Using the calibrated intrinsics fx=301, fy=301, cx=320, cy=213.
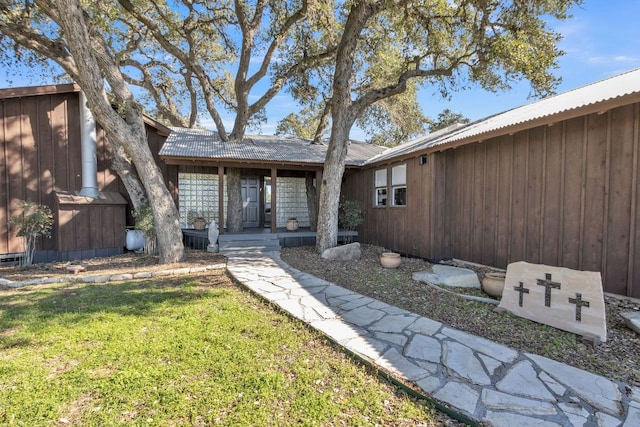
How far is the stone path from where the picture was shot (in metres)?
2.14

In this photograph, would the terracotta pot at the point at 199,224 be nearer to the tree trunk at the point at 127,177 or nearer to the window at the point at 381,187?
the tree trunk at the point at 127,177

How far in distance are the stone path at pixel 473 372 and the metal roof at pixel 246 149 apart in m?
5.99

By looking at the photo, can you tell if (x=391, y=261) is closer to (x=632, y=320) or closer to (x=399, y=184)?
(x=399, y=184)

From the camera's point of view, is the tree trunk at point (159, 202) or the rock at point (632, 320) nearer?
the rock at point (632, 320)

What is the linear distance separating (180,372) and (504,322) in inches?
145

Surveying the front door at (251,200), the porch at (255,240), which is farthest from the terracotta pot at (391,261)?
the front door at (251,200)

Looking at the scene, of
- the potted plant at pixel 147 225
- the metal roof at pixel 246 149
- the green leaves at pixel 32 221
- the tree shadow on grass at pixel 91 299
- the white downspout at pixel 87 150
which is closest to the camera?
the tree shadow on grass at pixel 91 299

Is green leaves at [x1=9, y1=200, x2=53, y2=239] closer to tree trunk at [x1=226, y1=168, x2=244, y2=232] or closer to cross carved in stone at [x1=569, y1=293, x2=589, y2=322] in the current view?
tree trunk at [x1=226, y1=168, x2=244, y2=232]

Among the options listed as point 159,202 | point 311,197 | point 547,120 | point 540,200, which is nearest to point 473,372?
point 540,200

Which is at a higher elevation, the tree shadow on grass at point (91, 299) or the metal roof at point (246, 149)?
the metal roof at point (246, 149)

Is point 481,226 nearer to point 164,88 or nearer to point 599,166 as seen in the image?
point 599,166

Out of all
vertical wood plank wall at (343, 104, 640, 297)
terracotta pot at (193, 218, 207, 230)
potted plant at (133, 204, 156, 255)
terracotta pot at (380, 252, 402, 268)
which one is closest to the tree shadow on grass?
potted plant at (133, 204, 156, 255)

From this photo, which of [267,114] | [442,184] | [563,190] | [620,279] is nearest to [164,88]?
[267,114]

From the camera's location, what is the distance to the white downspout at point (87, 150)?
27.0ft
